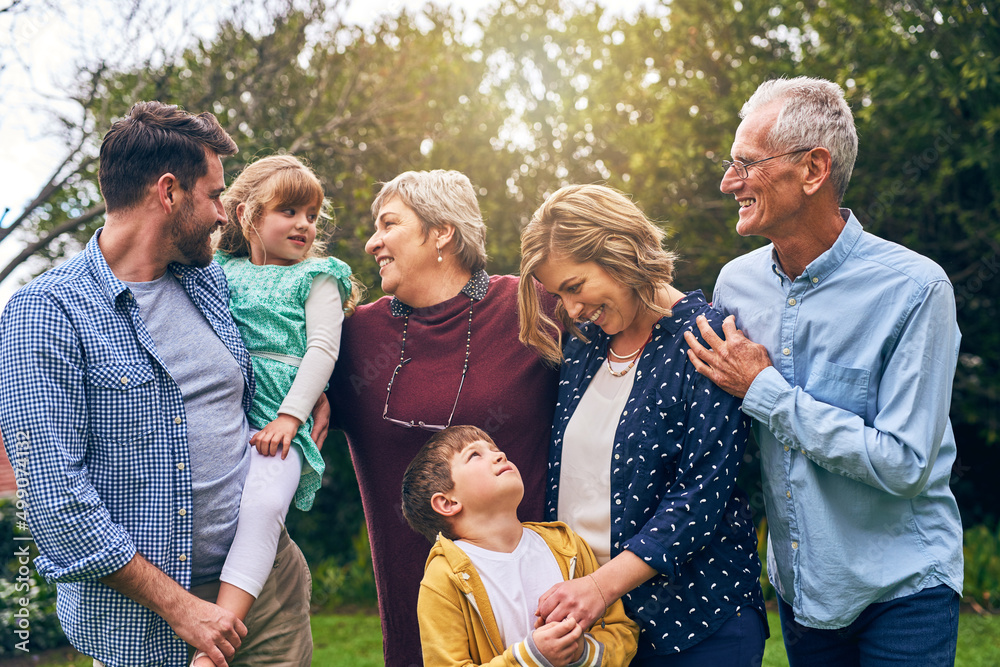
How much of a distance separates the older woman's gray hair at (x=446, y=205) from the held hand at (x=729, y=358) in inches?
36.0

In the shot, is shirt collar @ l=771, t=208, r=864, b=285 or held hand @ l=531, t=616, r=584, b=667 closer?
held hand @ l=531, t=616, r=584, b=667

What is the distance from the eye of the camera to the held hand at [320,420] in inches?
101

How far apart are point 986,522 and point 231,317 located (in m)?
6.94

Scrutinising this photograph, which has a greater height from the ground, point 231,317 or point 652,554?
point 231,317

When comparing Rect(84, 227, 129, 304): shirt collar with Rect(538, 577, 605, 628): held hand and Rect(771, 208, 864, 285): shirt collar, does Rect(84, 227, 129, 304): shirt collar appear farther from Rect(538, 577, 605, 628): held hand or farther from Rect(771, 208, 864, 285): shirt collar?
Rect(771, 208, 864, 285): shirt collar

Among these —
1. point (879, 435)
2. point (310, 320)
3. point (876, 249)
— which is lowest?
point (879, 435)

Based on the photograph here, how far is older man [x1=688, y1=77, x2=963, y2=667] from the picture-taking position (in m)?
1.95

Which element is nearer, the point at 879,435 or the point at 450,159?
the point at 879,435

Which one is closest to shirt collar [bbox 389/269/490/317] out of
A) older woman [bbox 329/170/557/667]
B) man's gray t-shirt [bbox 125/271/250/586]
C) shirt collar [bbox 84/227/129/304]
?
older woman [bbox 329/170/557/667]

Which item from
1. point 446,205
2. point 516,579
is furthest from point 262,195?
point 516,579

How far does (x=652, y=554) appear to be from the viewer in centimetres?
196

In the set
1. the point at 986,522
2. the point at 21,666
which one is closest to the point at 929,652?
the point at 986,522

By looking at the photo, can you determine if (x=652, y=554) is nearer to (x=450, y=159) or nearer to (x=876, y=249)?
(x=876, y=249)

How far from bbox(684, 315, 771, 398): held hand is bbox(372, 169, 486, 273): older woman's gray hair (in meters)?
0.92
